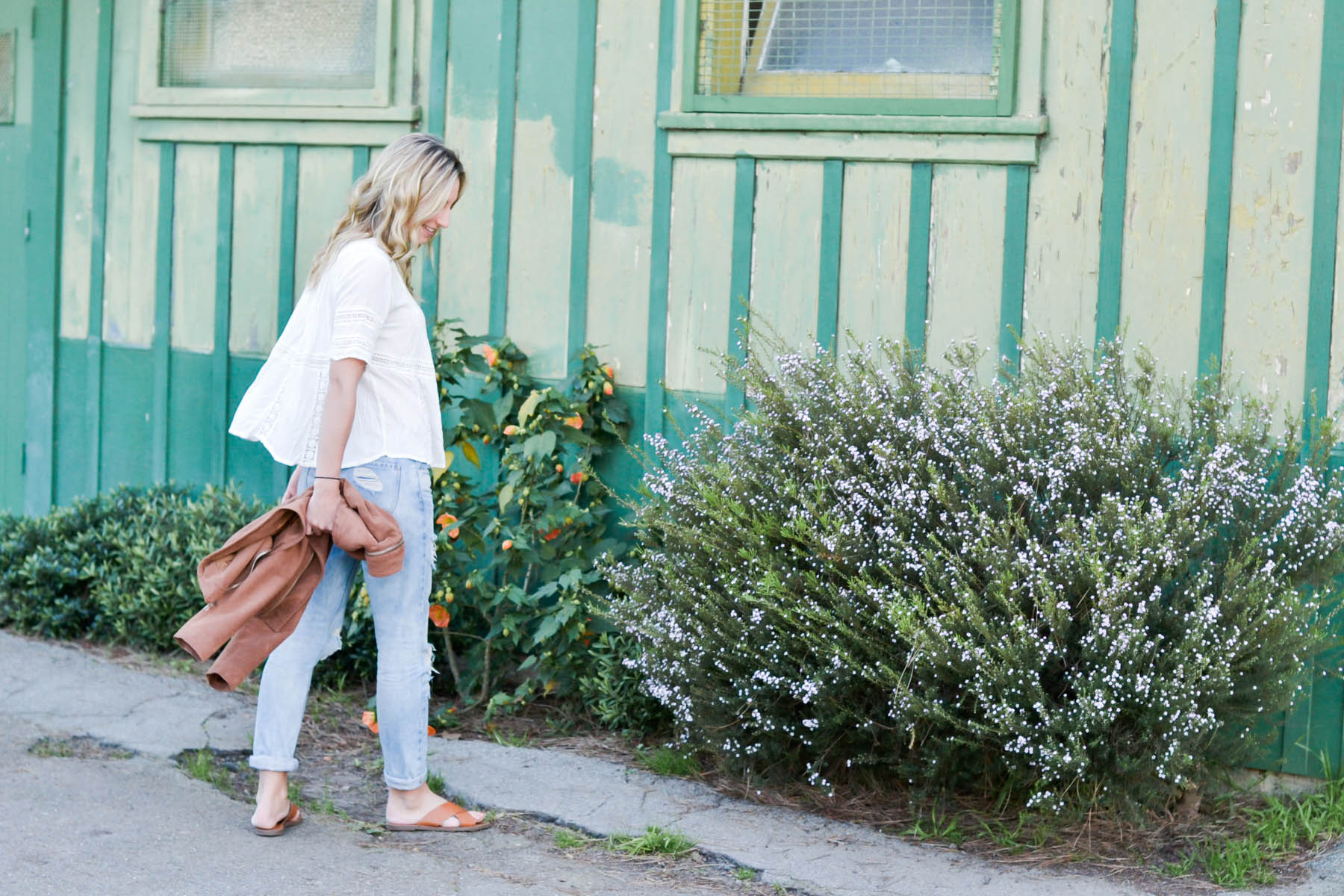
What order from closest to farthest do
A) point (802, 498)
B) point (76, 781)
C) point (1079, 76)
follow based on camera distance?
1. point (802, 498)
2. point (76, 781)
3. point (1079, 76)

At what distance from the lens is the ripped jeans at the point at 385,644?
3.76 m

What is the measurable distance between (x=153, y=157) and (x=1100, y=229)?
3964 mm

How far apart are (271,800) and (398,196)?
5.43 feet

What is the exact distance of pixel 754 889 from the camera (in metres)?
3.63

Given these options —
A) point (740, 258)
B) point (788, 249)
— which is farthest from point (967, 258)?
point (740, 258)

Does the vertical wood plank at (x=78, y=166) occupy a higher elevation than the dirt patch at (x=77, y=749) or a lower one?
higher

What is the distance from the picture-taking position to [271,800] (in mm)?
3846

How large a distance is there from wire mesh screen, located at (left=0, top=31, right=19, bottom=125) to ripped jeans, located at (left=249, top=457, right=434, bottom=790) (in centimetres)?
374

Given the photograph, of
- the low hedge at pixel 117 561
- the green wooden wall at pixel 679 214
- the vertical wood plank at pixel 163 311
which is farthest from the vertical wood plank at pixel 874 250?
the vertical wood plank at pixel 163 311

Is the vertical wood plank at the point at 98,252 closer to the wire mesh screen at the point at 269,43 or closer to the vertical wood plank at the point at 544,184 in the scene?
the wire mesh screen at the point at 269,43

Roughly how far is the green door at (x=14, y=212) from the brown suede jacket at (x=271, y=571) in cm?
352

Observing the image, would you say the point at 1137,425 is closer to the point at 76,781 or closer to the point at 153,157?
the point at 76,781

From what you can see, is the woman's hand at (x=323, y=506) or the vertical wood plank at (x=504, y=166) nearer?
the woman's hand at (x=323, y=506)

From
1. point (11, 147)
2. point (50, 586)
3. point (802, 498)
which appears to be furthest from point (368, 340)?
point (11, 147)
